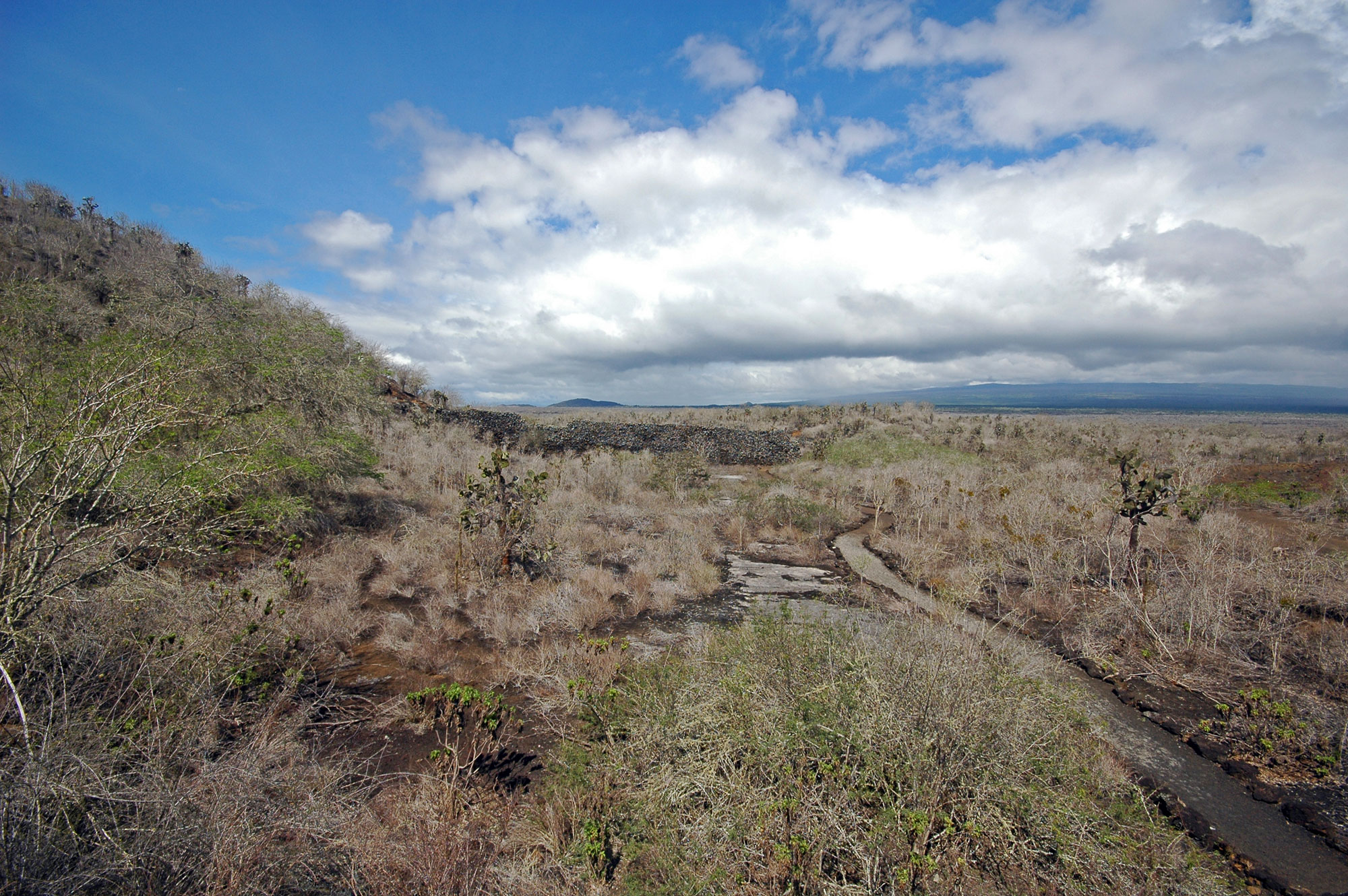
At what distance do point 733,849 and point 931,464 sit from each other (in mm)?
16815

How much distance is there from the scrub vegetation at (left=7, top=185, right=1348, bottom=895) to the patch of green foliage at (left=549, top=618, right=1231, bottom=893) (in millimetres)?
26

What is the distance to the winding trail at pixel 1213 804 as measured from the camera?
3.97 meters

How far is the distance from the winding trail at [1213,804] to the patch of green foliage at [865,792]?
26.0 inches

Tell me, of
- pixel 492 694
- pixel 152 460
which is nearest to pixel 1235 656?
pixel 492 694

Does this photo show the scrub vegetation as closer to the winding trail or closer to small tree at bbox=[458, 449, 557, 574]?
small tree at bbox=[458, 449, 557, 574]

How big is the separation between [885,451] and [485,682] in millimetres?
19083

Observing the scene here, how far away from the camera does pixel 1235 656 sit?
6754 mm

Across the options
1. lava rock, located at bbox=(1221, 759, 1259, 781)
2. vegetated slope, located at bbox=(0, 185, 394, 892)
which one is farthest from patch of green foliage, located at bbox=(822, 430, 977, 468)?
vegetated slope, located at bbox=(0, 185, 394, 892)

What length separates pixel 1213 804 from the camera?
4.68 metres

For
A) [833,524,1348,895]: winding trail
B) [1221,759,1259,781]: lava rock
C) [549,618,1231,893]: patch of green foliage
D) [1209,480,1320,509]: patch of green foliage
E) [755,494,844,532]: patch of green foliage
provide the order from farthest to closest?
1. [755,494,844,532]: patch of green foliage
2. [1209,480,1320,509]: patch of green foliage
3. [1221,759,1259,781]: lava rock
4. [833,524,1348,895]: winding trail
5. [549,618,1231,893]: patch of green foliage

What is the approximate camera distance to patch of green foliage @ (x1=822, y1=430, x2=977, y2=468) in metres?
20.2

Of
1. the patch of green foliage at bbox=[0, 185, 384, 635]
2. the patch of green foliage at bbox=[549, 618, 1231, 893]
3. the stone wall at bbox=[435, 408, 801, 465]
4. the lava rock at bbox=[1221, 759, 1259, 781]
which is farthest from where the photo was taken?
the stone wall at bbox=[435, 408, 801, 465]

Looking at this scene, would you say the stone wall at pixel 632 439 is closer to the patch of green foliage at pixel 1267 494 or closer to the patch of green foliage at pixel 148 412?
the patch of green foliage at pixel 148 412

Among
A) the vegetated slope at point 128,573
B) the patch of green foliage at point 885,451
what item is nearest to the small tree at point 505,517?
the vegetated slope at point 128,573
